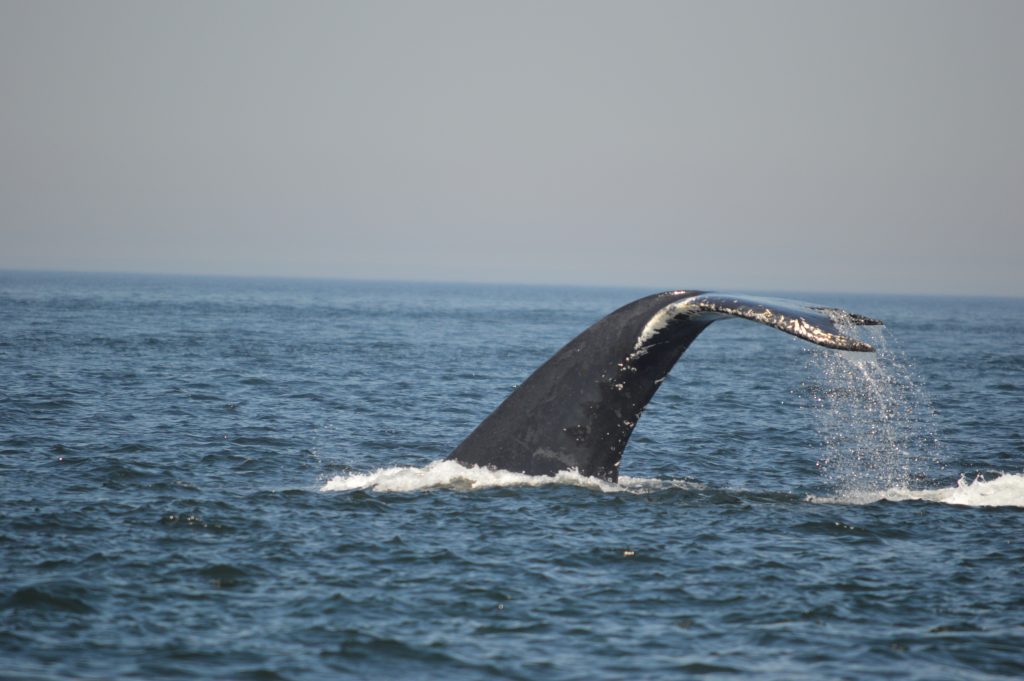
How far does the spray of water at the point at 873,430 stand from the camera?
15945mm

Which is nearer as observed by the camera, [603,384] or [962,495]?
[603,384]

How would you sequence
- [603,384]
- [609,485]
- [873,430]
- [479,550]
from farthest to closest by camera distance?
[873,430], [609,485], [479,550], [603,384]

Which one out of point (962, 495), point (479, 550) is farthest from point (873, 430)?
point (479, 550)

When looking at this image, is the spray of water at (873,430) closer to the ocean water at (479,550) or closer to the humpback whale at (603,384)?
the ocean water at (479,550)

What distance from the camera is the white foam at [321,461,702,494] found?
1134 centimetres

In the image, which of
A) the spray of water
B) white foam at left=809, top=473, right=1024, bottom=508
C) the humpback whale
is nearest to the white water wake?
white foam at left=809, top=473, right=1024, bottom=508

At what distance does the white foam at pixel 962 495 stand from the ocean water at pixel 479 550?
58 mm

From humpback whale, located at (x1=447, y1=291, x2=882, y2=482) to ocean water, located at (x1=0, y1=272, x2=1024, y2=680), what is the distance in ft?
1.04

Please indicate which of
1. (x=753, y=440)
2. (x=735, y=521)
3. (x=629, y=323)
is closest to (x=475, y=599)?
(x=629, y=323)

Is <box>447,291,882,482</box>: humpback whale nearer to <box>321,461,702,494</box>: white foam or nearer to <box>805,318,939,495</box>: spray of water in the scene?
<box>321,461,702,494</box>: white foam

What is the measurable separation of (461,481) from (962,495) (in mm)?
6108

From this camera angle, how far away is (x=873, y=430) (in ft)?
79.0

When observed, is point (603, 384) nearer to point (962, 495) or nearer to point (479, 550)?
point (479, 550)

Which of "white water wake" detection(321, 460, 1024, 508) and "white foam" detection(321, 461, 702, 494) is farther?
"white water wake" detection(321, 460, 1024, 508)
